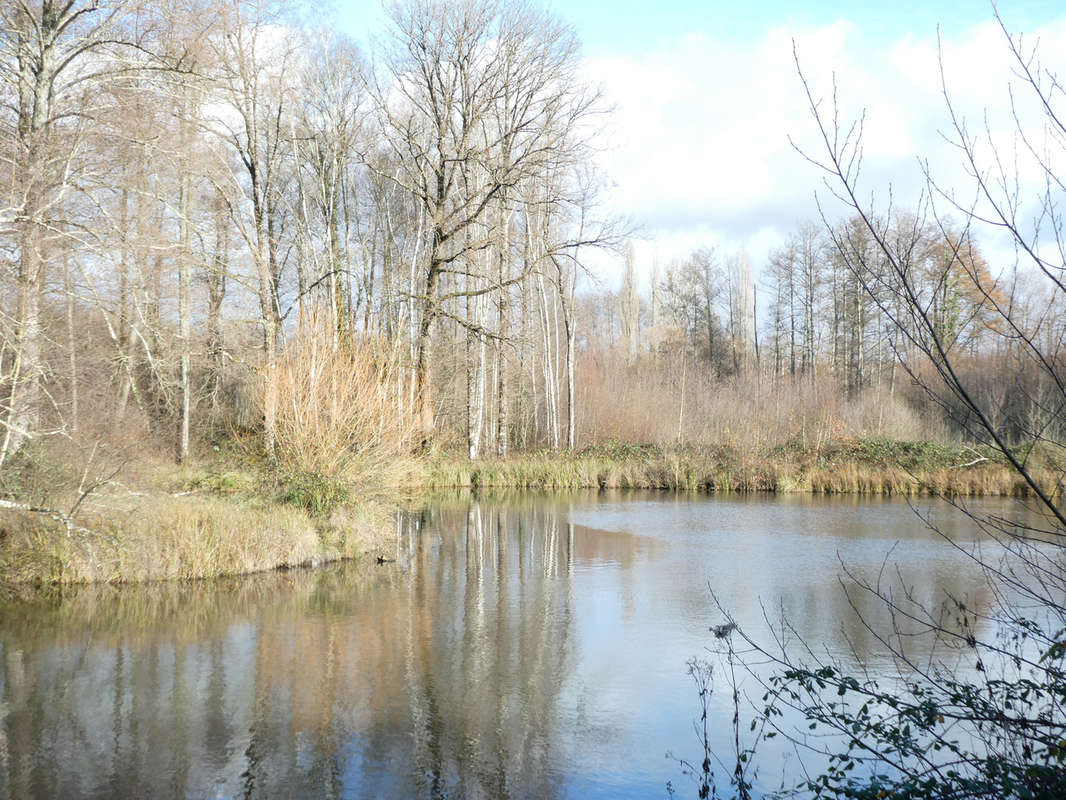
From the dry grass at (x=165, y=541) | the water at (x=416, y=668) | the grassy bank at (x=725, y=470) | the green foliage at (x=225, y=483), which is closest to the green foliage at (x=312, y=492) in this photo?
the dry grass at (x=165, y=541)

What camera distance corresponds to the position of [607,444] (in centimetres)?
2739

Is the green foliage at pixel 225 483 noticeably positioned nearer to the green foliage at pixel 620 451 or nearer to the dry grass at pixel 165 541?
the dry grass at pixel 165 541

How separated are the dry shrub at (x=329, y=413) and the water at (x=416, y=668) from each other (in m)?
1.67

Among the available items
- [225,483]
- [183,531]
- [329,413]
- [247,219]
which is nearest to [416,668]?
[183,531]

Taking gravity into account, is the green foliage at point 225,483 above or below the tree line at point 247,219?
below

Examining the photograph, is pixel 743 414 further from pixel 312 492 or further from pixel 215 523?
pixel 215 523

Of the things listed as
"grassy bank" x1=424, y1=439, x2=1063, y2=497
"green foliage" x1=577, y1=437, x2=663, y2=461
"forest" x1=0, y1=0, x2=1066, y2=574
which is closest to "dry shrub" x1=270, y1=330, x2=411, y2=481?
"forest" x1=0, y1=0, x2=1066, y2=574

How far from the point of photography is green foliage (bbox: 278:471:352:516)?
12.9m

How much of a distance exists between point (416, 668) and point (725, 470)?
18.0 meters

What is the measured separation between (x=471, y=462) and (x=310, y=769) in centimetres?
1967

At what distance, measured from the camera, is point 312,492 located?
42.4 ft

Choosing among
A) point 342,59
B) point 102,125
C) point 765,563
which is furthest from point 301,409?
point 342,59

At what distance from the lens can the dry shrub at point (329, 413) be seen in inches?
502

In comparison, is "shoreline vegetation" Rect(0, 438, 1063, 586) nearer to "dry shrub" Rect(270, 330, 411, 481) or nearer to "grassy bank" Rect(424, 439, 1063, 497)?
"dry shrub" Rect(270, 330, 411, 481)
